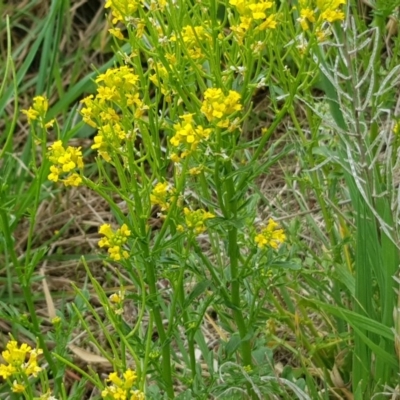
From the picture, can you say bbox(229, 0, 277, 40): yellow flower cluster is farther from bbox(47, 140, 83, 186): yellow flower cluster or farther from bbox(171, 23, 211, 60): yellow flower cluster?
bbox(47, 140, 83, 186): yellow flower cluster

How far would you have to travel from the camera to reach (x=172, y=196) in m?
1.12

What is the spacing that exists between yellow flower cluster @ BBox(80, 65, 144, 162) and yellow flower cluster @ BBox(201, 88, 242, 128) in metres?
0.12

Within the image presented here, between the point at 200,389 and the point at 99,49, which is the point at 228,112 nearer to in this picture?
the point at 200,389

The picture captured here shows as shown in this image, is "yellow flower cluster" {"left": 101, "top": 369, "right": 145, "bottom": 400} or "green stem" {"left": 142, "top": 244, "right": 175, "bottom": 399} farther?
"green stem" {"left": 142, "top": 244, "right": 175, "bottom": 399}

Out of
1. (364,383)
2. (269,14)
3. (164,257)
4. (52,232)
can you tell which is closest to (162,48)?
(269,14)

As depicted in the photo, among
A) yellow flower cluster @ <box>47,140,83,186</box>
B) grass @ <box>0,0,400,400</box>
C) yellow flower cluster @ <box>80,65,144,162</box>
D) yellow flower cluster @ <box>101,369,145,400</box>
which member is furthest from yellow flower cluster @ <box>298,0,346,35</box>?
yellow flower cluster @ <box>101,369,145,400</box>

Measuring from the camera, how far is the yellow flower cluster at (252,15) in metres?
1.01

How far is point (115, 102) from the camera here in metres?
1.12

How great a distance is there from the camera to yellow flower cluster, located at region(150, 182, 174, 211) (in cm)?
109

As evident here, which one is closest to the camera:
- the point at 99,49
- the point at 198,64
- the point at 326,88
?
the point at 198,64

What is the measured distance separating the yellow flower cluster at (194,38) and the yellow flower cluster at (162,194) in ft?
0.59

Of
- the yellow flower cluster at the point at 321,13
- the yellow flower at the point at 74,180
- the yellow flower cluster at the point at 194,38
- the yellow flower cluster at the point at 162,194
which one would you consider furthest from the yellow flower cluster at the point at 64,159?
the yellow flower cluster at the point at 321,13

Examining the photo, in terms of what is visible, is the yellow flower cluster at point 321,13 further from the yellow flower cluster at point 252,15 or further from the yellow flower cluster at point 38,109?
the yellow flower cluster at point 38,109

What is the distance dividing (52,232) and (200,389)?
117 centimetres
